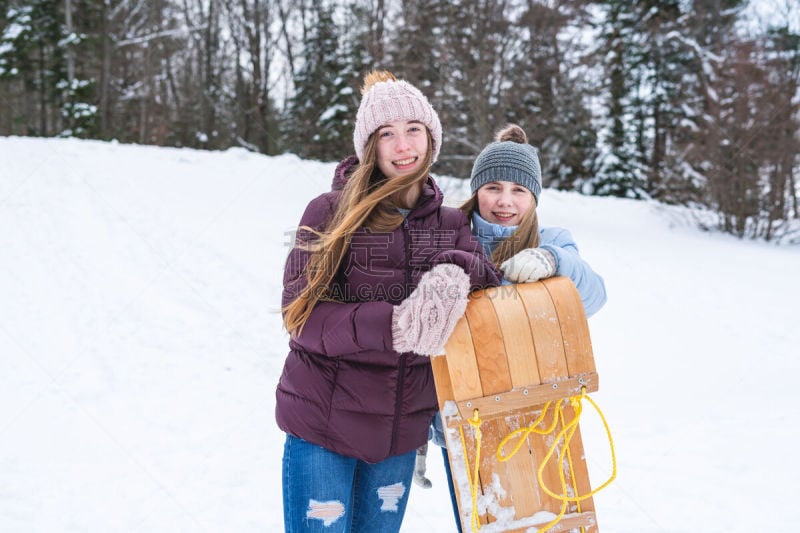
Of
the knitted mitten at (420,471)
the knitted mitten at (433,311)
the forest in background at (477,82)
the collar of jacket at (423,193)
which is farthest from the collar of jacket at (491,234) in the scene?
the forest in background at (477,82)

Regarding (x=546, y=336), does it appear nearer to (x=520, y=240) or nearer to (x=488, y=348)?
(x=488, y=348)

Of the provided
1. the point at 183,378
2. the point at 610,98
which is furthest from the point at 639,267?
the point at 610,98

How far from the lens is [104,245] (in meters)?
7.11

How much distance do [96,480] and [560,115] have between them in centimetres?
1320

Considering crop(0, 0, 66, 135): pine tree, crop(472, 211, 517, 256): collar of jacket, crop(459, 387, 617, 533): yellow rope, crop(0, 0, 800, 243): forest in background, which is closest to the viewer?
crop(459, 387, 617, 533): yellow rope

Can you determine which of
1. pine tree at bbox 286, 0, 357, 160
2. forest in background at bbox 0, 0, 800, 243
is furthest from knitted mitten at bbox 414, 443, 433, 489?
pine tree at bbox 286, 0, 357, 160

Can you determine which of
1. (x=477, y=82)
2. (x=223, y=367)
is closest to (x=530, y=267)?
(x=223, y=367)

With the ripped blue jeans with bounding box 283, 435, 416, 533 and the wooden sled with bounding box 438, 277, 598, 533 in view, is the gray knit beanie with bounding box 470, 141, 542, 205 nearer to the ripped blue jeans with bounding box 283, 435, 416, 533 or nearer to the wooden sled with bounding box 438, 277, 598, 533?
the wooden sled with bounding box 438, 277, 598, 533

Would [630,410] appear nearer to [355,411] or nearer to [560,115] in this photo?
[355,411]

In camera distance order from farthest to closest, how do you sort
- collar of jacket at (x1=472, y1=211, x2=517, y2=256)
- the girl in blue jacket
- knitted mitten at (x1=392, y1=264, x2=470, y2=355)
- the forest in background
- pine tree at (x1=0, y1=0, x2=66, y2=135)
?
pine tree at (x1=0, y1=0, x2=66, y2=135)
the forest in background
collar of jacket at (x1=472, y1=211, x2=517, y2=256)
the girl in blue jacket
knitted mitten at (x1=392, y1=264, x2=470, y2=355)

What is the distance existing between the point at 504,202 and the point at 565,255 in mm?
354

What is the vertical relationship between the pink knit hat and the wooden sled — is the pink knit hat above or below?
above

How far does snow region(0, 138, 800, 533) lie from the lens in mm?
3141

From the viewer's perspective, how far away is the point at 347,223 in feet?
5.15
